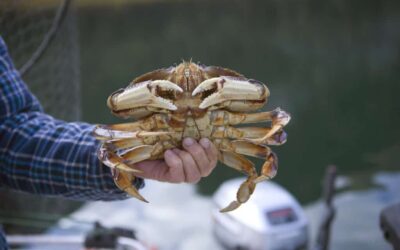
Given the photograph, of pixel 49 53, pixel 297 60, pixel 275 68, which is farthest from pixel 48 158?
pixel 297 60

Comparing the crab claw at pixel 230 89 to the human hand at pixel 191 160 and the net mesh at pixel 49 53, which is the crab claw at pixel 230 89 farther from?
the net mesh at pixel 49 53

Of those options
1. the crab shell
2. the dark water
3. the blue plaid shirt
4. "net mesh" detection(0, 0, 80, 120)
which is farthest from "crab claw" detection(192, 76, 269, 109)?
the dark water

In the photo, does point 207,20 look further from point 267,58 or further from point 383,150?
point 383,150

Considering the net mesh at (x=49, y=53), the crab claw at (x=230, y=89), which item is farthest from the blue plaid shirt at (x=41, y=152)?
the net mesh at (x=49, y=53)

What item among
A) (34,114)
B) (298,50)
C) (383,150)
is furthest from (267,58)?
(34,114)

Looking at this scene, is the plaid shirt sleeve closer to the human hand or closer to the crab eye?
the human hand
